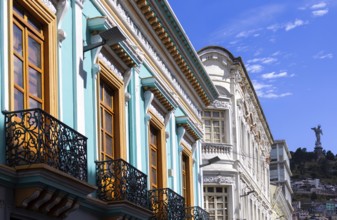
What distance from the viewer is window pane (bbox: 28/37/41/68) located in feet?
39.9

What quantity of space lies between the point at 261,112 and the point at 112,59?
2714 cm

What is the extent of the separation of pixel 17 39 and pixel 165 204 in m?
7.10

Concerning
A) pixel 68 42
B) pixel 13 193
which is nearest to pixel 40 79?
pixel 68 42

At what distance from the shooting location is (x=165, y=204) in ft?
58.5

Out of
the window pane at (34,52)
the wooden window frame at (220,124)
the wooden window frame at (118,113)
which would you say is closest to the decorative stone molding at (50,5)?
the window pane at (34,52)

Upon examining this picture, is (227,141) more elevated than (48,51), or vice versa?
(227,141)

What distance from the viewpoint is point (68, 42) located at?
1347 cm

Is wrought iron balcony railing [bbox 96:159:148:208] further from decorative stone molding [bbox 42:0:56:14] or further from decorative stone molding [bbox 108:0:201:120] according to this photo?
decorative stone molding [bbox 108:0:201:120]

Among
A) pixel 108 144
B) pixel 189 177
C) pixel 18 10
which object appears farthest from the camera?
pixel 189 177

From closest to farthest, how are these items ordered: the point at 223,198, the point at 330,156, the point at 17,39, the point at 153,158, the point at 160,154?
the point at 17,39 → the point at 153,158 → the point at 160,154 → the point at 223,198 → the point at 330,156

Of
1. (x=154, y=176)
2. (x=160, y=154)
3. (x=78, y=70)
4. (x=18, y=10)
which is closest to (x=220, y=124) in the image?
(x=160, y=154)

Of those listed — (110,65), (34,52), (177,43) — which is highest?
(177,43)

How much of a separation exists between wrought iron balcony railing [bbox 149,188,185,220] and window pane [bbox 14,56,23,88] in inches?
240

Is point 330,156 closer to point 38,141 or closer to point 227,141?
point 227,141
